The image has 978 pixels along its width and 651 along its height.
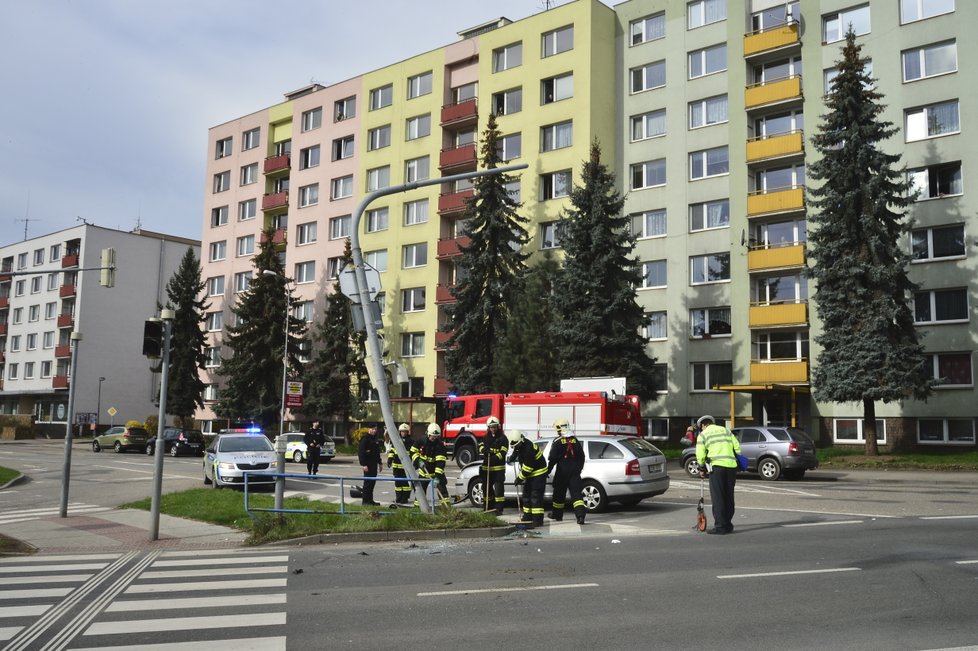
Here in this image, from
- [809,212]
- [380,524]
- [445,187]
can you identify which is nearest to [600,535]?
[380,524]

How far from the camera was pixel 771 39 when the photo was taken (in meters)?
41.0

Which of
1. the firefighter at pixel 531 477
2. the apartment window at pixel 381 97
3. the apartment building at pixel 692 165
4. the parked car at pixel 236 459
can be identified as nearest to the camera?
the firefighter at pixel 531 477

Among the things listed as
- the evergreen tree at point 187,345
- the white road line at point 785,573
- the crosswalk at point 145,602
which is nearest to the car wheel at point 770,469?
the white road line at point 785,573

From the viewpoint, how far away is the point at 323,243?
58.8 m

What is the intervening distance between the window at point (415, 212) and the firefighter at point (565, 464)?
3989cm

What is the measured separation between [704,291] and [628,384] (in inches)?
316

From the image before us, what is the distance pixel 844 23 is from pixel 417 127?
25668mm

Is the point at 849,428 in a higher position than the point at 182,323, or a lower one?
lower

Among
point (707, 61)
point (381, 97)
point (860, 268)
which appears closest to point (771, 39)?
point (707, 61)

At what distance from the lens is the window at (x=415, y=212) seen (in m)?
53.8

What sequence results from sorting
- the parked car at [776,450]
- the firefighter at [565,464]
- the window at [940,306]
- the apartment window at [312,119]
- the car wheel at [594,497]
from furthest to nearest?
the apartment window at [312,119] → the window at [940,306] → the parked car at [776,450] → the car wheel at [594,497] → the firefighter at [565,464]

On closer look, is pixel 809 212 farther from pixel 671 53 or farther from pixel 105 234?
pixel 105 234

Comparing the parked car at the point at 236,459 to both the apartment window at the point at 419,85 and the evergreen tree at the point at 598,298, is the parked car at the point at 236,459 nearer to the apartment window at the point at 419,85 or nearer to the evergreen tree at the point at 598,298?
the evergreen tree at the point at 598,298

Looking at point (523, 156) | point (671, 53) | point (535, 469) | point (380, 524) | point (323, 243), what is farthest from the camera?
point (323, 243)
